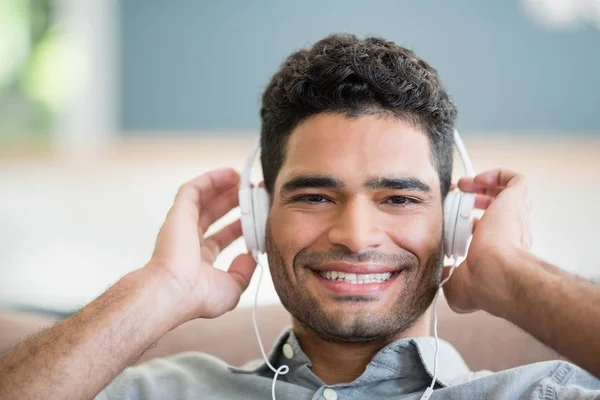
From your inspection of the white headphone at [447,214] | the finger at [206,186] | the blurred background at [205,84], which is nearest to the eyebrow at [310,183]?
the white headphone at [447,214]

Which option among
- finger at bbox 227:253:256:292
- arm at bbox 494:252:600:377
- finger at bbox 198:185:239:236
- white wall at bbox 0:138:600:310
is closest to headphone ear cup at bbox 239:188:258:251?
finger at bbox 227:253:256:292

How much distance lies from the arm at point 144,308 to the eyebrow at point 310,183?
284 millimetres

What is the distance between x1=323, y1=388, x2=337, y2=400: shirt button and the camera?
5.90 ft

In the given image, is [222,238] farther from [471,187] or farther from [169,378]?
[471,187]

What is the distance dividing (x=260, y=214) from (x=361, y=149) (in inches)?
13.3

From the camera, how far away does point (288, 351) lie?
199cm

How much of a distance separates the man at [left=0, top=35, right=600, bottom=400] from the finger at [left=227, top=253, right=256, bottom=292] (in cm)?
8

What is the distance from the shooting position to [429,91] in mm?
1945

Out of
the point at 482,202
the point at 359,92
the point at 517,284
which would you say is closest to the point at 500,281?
A: the point at 517,284

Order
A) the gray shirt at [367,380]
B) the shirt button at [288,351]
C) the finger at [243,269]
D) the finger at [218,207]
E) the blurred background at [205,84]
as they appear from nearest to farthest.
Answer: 1. the gray shirt at [367,380]
2. the shirt button at [288,351]
3. the finger at [243,269]
4. the finger at [218,207]
5. the blurred background at [205,84]

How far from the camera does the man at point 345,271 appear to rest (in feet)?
5.55

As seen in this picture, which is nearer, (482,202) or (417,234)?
(417,234)

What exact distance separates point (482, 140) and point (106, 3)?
4.74m

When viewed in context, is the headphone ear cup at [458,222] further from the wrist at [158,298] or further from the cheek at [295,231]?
the wrist at [158,298]
